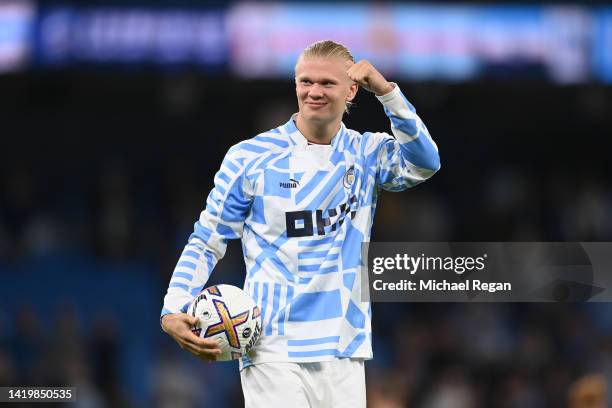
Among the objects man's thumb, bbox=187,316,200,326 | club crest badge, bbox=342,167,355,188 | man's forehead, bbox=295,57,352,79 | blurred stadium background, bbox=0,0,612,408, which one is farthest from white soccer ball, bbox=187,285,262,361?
blurred stadium background, bbox=0,0,612,408

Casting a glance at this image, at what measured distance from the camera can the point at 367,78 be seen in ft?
15.1

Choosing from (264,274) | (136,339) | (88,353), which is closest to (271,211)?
(264,274)

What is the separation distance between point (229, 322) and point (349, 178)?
826 mm

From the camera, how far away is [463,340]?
14242 mm

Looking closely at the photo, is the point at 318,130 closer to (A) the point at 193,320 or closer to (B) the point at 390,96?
(B) the point at 390,96

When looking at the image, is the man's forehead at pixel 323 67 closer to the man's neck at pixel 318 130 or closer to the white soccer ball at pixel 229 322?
the man's neck at pixel 318 130

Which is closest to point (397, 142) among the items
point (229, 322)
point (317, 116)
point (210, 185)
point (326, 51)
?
point (317, 116)

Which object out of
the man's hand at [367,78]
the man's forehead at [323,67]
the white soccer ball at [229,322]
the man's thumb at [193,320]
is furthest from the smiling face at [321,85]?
the man's thumb at [193,320]

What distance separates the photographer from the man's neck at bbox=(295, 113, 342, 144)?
490cm

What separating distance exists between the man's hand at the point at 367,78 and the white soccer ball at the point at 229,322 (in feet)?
3.40

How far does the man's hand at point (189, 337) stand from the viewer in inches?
179

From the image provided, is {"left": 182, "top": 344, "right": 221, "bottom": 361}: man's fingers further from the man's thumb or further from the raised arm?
the raised arm

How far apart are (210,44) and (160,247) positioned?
3201 millimetres

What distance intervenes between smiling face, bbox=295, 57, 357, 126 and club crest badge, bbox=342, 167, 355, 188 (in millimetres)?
244
